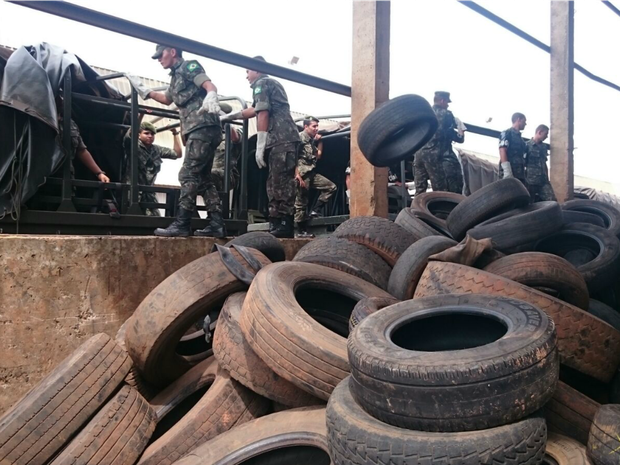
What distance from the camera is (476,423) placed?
1.68m

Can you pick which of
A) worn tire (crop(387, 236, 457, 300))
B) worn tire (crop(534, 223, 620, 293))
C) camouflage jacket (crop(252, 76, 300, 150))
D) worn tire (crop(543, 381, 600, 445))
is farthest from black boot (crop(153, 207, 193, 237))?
worn tire (crop(543, 381, 600, 445))

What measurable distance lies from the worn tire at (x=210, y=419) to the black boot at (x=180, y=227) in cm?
190

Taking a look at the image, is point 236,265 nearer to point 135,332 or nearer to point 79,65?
point 135,332

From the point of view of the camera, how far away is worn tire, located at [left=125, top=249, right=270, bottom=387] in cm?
289

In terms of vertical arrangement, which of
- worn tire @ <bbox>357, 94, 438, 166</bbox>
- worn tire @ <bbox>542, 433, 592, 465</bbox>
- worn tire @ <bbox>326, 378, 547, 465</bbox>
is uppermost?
worn tire @ <bbox>357, 94, 438, 166</bbox>

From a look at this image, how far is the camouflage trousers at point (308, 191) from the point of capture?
736 cm

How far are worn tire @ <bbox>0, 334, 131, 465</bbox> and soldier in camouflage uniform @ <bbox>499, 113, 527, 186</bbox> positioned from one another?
792cm

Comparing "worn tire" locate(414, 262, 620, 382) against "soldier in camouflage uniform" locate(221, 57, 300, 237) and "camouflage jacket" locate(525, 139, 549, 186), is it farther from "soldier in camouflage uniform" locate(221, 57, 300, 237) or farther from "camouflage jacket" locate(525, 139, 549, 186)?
"camouflage jacket" locate(525, 139, 549, 186)

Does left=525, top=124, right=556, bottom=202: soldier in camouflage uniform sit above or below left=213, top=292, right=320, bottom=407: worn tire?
above

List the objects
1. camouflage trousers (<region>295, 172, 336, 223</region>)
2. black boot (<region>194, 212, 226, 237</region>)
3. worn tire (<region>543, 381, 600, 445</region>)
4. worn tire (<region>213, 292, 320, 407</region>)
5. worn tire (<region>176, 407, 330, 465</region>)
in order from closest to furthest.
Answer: worn tire (<region>543, 381, 600, 445</region>) → worn tire (<region>176, 407, 330, 465</region>) → worn tire (<region>213, 292, 320, 407</region>) → black boot (<region>194, 212, 226, 237</region>) → camouflage trousers (<region>295, 172, 336, 223</region>)

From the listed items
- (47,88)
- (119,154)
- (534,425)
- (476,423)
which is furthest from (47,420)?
(119,154)

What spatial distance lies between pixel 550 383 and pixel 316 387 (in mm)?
999

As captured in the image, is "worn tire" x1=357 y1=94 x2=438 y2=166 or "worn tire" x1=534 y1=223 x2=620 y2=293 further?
"worn tire" x1=357 y1=94 x2=438 y2=166

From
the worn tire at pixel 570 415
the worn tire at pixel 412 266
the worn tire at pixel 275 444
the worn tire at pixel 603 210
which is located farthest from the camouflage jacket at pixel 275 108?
the worn tire at pixel 570 415
